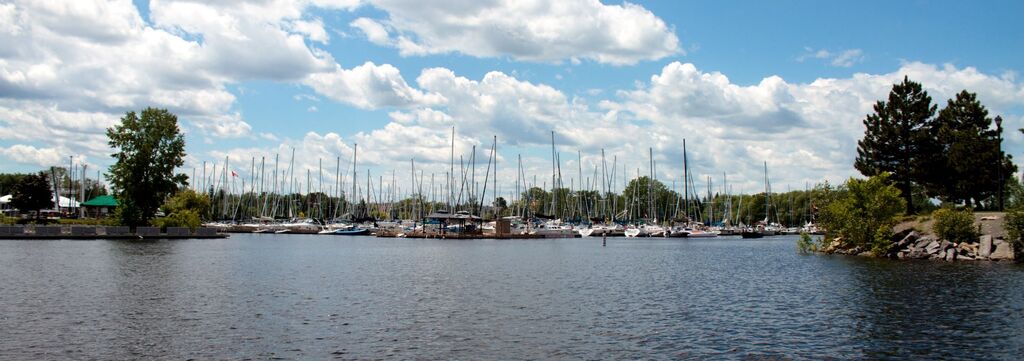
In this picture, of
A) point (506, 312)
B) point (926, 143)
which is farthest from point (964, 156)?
point (506, 312)

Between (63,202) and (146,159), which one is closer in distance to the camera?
(146,159)

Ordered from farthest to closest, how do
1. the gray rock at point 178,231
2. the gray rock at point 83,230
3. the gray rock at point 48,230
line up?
the gray rock at point 178,231 < the gray rock at point 83,230 < the gray rock at point 48,230

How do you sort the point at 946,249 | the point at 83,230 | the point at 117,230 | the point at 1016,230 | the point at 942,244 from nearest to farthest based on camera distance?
1. the point at 1016,230
2. the point at 946,249
3. the point at 942,244
4. the point at 83,230
5. the point at 117,230

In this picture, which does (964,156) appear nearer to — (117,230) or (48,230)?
(117,230)

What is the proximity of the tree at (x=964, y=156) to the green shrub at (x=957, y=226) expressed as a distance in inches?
435

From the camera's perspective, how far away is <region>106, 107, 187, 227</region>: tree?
310 feet

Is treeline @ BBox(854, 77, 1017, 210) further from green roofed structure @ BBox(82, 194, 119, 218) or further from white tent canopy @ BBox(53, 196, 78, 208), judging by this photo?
white tent canopy @ BBox(53, 196, 78, 208)

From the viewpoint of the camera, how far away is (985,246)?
172 feet

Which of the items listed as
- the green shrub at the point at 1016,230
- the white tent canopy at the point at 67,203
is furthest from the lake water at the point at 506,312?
the white tent canopy at the point at 67,203

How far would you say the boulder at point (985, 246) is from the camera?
170 ft

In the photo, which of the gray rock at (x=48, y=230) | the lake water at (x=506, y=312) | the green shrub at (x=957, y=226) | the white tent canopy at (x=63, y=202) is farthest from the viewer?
the white tent canopy at (x=63, y=202)

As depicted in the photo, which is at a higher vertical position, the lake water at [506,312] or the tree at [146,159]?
the tree at [146,159]

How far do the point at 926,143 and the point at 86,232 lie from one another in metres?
89.0

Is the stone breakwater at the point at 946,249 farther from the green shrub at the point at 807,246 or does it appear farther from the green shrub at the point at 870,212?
the green shrub at the point at 807,246
